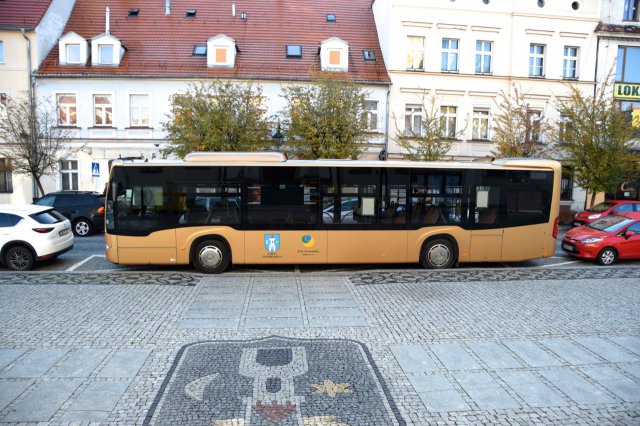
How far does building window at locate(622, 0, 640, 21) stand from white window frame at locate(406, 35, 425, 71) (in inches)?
524

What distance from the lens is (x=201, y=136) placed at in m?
19.1

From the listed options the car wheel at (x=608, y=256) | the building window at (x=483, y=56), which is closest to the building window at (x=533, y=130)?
the building window at (x=483, y=56)

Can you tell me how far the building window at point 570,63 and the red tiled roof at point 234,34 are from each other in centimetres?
1119

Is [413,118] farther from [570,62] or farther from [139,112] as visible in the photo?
[139,112]

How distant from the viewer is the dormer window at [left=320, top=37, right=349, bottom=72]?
25.0 m

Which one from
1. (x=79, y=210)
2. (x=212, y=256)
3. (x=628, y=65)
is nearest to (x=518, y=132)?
(x=628, y=65)

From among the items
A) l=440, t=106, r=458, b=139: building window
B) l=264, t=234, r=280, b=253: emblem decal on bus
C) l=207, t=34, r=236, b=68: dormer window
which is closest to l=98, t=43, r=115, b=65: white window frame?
l=207, t=34, r=236, b=68: dormer window

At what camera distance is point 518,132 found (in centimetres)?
2258

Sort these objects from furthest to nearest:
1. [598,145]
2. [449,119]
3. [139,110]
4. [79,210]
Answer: [449,119] → [139,110] → [598,145] → [79,210]

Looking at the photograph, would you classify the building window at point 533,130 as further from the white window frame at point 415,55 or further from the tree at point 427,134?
the white window frame at point 415,55

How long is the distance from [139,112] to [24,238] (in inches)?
577

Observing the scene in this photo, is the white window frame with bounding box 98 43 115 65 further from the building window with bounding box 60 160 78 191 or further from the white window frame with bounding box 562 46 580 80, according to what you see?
the white window frame with bounding box 562 46 580 80

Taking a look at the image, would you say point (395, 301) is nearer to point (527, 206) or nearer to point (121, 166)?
point (527, 206)

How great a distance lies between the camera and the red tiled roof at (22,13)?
2306 cm
